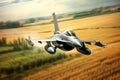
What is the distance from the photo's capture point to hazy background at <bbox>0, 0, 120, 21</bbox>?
4.55 meters

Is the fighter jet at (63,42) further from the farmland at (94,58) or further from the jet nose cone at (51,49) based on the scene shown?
the farmland at (94,58)

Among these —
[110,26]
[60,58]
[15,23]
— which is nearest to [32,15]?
[15,23]

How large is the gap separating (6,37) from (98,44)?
1511mm

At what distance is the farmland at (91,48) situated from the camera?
15.1 ft

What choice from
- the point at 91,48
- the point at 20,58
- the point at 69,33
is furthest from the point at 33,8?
the point at 91,48

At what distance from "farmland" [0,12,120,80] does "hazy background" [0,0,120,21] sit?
7.7 inches

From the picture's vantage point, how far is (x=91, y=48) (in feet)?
16.3

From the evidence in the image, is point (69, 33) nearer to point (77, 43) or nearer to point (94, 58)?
point (77, 43)

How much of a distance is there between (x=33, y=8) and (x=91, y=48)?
1.12 meters

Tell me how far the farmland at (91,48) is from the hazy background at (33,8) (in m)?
0.20

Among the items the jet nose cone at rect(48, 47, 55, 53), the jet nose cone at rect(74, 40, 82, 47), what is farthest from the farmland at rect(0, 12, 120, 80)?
the jet nose cone at rect(48, 47, 55, 53)

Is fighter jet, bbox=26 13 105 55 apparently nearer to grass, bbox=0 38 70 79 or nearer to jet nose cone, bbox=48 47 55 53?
jet nose cone, bbox=48 47 55 53

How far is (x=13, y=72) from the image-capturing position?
4.38m

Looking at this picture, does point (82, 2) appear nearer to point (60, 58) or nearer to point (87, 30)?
point (87, 30)
